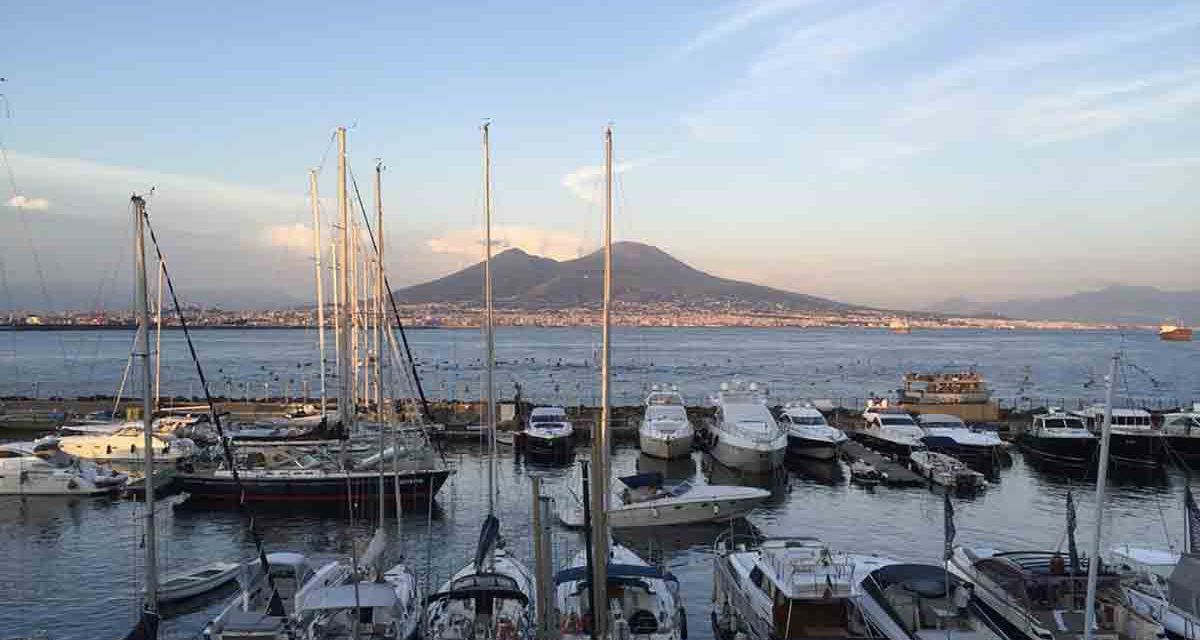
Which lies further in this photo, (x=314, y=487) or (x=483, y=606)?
(x=314, y=487)

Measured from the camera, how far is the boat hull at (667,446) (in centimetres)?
3425

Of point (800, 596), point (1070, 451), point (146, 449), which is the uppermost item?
point (146, 449)

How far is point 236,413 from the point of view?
147ft

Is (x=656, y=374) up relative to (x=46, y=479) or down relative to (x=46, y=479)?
down

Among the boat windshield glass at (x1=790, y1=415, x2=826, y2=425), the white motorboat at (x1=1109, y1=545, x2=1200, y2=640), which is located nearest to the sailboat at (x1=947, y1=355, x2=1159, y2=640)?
the white motorboat at (x1=1109, y1=545, x2=1200, y2=640)

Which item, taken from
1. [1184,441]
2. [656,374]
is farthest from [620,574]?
[656,374]

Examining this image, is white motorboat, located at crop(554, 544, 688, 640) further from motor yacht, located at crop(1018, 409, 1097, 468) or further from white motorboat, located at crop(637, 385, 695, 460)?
motor yacht, located at crop(1018, 409, 1097, 468)

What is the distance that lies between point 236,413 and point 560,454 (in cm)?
1926

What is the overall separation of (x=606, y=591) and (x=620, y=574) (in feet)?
5.12

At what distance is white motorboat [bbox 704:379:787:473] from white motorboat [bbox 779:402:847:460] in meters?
0.79

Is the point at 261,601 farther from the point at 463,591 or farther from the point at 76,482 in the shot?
the point at 76,482

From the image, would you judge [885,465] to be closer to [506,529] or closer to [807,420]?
[807,420]

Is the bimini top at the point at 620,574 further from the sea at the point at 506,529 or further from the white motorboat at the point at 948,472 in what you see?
the white motorboat at the point at 948,472

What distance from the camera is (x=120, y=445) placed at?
32594 mm
